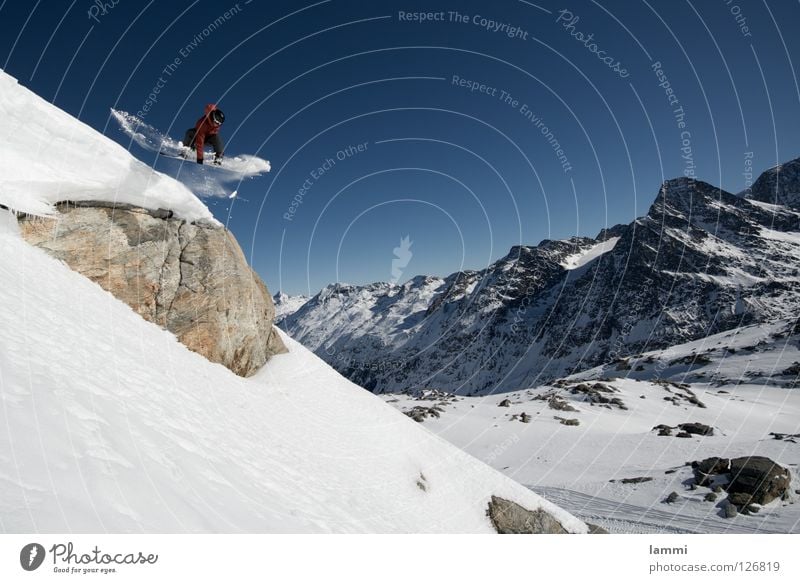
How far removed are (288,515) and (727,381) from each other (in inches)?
4712

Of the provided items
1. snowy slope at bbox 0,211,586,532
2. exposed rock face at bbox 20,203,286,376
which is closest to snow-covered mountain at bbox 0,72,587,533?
snowy slope at bbox 0,211,586,532

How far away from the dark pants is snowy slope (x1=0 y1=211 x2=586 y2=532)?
6.87 metres

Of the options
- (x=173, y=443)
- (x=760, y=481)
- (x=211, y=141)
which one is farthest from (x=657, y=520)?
(x=211, y=141)

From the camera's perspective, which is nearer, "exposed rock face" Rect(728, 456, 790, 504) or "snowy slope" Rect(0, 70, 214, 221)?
"snowy slope" Rect(0, 70, 214, 221)

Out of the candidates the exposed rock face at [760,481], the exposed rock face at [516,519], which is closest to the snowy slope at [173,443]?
the exposed rock face at [516,519]

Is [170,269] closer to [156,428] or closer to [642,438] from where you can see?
[156,428]

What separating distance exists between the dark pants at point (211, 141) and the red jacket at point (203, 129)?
0.19 metres

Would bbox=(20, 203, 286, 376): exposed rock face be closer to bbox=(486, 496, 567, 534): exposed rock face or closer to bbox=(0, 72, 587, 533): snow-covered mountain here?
bbox=(0, 72, 587, 533): snow-covered mountain

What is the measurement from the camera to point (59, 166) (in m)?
14.6

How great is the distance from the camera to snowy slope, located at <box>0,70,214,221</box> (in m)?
13.6

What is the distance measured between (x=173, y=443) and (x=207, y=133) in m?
13.8

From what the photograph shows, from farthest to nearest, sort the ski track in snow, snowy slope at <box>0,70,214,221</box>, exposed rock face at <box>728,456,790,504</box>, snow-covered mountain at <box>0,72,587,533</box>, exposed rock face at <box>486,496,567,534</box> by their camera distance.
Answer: exposed rock face at <box>728,456,790,504</box> → the ski track in snow → exposed rock face at <box>486,496,567,534</box> → snowy slope at <box>0,70,214,221</box> → snow-covered mountain at <box>0,72,587,533</box>

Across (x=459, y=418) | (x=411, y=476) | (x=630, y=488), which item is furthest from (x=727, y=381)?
(x=411, y=476)

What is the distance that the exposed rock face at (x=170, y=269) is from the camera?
46.5 ft
